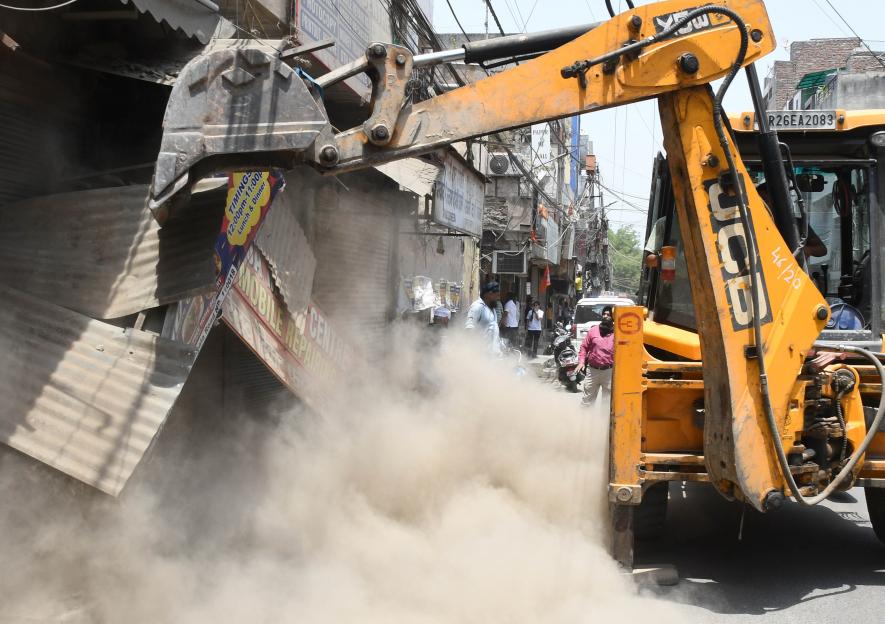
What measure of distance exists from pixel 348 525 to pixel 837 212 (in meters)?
4.23

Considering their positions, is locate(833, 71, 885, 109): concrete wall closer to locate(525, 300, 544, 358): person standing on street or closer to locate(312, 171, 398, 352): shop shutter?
locate(525, 300, 544, 358): person standing on street

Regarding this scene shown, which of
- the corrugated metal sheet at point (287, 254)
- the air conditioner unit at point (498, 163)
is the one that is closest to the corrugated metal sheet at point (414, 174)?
the corrugated metal sheet at point (287, 254)

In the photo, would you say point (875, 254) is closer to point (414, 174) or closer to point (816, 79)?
point (414, 174)

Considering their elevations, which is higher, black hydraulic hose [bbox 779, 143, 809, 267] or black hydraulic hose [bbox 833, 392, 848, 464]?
black hydraulic hose [bbox 779, 143, 809, 267]

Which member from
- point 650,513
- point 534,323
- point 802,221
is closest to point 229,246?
point 650,513

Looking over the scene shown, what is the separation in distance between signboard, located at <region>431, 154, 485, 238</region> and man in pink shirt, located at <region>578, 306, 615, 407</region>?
131 inches

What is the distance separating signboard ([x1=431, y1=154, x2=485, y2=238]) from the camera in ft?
41.5

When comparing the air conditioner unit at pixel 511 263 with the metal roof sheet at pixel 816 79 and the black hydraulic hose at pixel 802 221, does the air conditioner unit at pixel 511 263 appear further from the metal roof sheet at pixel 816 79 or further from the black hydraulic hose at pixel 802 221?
the black hydraulic hose at pixel 802 221

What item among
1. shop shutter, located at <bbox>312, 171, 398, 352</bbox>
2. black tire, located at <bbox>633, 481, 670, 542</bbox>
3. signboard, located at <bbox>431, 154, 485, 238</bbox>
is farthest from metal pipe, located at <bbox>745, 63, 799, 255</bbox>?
signboard, located at <bbox>431, 154, 485, 238</bbox>

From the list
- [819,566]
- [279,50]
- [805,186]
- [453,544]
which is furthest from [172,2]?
[819,566]

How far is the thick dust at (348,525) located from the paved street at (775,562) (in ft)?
1.96

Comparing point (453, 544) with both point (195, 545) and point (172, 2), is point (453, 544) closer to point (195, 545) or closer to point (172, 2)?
point (195, 545)

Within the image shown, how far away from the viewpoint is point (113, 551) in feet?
14.3

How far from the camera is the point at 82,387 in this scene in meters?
4.19
